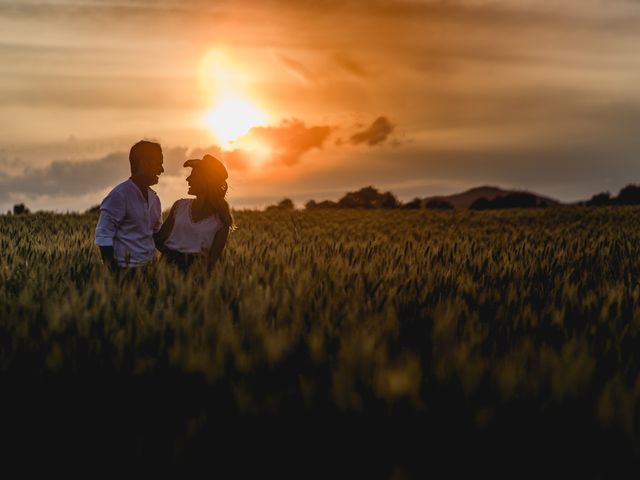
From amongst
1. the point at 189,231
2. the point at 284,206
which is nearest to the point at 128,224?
the point at 189,231

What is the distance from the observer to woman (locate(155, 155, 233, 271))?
18.7ft

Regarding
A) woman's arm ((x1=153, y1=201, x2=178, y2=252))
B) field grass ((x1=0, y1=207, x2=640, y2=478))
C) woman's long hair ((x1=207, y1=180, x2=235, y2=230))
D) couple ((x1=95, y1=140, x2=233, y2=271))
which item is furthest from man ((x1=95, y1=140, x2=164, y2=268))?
field grass ((x1=0, y1=207, x2=640, y2=478))

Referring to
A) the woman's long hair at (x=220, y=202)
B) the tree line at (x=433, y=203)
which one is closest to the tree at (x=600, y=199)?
the tree line at (x=433, y=203)

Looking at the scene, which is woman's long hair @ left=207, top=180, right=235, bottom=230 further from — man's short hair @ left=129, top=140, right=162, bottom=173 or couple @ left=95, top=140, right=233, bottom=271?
man's short hair @ left=129, top=140, right=162, bottom=173

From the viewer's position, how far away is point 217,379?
207cm

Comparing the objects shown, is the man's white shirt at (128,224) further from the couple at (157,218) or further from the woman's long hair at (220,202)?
the woman's long hair at (220,202)

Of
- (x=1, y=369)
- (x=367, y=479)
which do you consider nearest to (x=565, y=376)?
(x=367, y=479)

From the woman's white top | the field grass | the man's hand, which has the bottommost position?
the field grass

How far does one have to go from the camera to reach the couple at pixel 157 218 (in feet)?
17.6

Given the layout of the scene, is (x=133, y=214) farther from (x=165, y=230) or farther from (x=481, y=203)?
(x=481, y=203)

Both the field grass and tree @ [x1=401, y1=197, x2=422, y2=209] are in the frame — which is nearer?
the field grass

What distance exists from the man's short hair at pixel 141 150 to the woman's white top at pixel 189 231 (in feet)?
1.91

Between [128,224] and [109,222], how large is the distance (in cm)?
20

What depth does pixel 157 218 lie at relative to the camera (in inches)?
232
